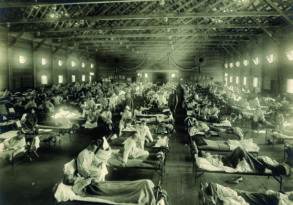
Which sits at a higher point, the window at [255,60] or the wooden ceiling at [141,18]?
the wooden ceiling at [141,18]

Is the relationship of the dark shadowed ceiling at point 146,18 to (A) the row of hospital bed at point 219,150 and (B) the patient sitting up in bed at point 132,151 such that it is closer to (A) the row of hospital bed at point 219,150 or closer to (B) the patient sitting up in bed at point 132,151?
(A) the row of hospital bed at point 219,150

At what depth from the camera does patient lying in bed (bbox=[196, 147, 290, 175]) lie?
21.2 feet

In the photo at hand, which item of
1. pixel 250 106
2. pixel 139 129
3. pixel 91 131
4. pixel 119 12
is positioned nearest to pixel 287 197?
pixel 139 129

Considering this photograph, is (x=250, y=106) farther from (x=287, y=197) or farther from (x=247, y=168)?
(x=287, y=197)

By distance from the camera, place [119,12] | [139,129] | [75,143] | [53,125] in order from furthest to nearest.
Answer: [119,12], [53,125], [75,143], [139,129]

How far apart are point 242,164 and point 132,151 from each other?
275 cm

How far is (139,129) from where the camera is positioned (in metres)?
8.66

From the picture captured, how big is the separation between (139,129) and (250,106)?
9321 millimetres

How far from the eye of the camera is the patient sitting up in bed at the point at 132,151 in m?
7.07

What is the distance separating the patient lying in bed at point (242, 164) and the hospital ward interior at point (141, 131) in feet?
0.08

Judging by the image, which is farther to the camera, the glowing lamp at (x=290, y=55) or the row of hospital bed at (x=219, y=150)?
the glowing lamp at (x=290, y=55)

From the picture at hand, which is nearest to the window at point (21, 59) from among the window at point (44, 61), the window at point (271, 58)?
the window at point (44, 61)

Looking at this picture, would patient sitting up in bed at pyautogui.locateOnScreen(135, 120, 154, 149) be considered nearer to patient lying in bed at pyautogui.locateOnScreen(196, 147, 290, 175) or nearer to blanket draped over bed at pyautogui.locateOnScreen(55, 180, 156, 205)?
patient lying in bed at pyautogui.locateOnScreen(196, 147, 290, 175)

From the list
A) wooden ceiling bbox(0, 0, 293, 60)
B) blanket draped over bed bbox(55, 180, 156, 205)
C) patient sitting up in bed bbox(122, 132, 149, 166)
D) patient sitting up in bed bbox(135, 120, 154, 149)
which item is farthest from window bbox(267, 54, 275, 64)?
blanket draped over bed bbox(55, 180, 156, 205)
